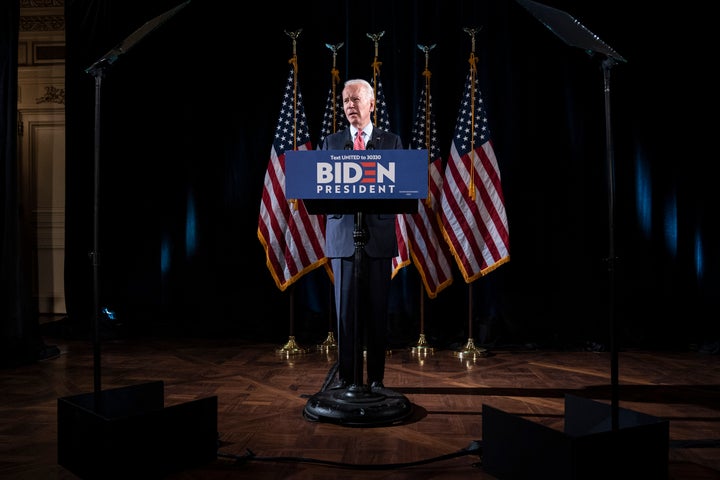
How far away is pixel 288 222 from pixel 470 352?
1.60 m

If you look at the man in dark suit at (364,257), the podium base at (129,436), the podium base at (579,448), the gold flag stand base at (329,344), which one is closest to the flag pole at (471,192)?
the gold flag stand base at (329,344)

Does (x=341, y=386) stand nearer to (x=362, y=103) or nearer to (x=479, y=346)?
(x=362, y=103)

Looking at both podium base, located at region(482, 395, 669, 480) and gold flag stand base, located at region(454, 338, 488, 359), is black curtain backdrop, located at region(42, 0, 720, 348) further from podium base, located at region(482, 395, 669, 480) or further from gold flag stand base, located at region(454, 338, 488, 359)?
podium base, located at region(482, 395, 669, 480)

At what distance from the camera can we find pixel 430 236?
4.39 m

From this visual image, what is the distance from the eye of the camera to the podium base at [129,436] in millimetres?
1753

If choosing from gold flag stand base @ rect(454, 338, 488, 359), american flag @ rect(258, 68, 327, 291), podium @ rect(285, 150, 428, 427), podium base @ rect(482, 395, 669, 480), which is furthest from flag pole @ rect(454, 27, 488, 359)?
podium base @ rect(482, 395, 669, 480)

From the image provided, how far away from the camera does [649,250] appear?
457cm

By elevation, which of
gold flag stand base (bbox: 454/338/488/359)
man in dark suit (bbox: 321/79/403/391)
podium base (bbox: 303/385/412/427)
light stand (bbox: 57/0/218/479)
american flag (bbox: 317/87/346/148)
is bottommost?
gold flag stand base (bbox: 454/338/488/359)

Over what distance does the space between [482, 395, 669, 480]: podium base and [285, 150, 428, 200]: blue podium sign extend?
0.78 meters

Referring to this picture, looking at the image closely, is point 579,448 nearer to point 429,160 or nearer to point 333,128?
point 429,160

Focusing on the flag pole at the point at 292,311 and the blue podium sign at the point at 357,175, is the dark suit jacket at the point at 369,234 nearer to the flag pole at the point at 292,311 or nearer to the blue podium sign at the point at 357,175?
the blue podium sign at the point at 357,175

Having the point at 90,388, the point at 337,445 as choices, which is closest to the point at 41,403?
the point at 90,388

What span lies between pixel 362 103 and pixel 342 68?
2.43 m

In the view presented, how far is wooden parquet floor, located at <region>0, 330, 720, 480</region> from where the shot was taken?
1995 mm
